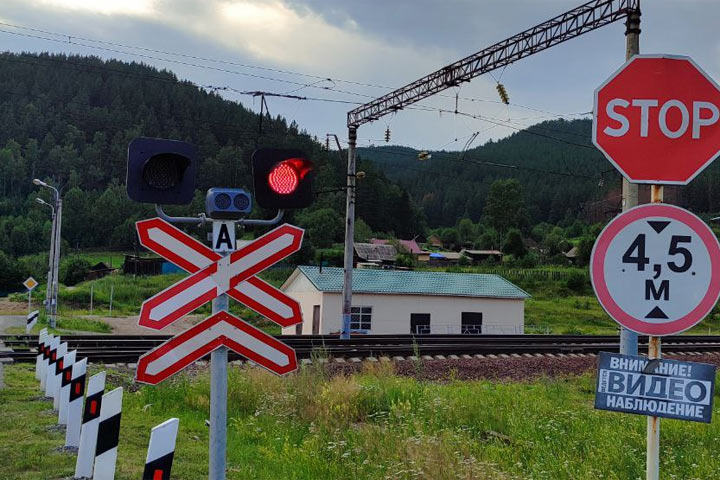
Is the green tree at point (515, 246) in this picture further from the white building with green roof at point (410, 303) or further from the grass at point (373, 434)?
the grass at point (373, 434)

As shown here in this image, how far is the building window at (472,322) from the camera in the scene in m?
33.8

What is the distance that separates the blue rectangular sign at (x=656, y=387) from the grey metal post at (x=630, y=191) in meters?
3.14

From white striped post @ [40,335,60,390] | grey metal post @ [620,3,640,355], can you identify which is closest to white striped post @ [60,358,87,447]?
white striped post @ [40,335,60,390]

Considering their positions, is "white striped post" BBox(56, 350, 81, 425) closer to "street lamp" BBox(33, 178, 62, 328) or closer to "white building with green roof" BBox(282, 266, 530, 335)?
"white building with green roof" BBox(282, 266, 530, 335)

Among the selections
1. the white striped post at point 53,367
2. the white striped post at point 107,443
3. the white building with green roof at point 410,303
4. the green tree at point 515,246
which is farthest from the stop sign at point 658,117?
the green tree at point 515,246

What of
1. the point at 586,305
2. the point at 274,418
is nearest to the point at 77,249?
the point at 586,305

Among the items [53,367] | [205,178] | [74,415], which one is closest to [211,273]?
[74,415]

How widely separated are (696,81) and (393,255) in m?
52.5

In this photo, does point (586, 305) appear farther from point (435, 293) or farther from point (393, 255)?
point (435, 293)

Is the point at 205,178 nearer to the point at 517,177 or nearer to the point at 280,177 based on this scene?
the point at 517,177

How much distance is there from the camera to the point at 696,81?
13.7 ft

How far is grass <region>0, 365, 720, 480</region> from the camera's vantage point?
21.5 feet

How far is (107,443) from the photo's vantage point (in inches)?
229

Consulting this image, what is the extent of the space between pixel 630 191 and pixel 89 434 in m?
6.97
